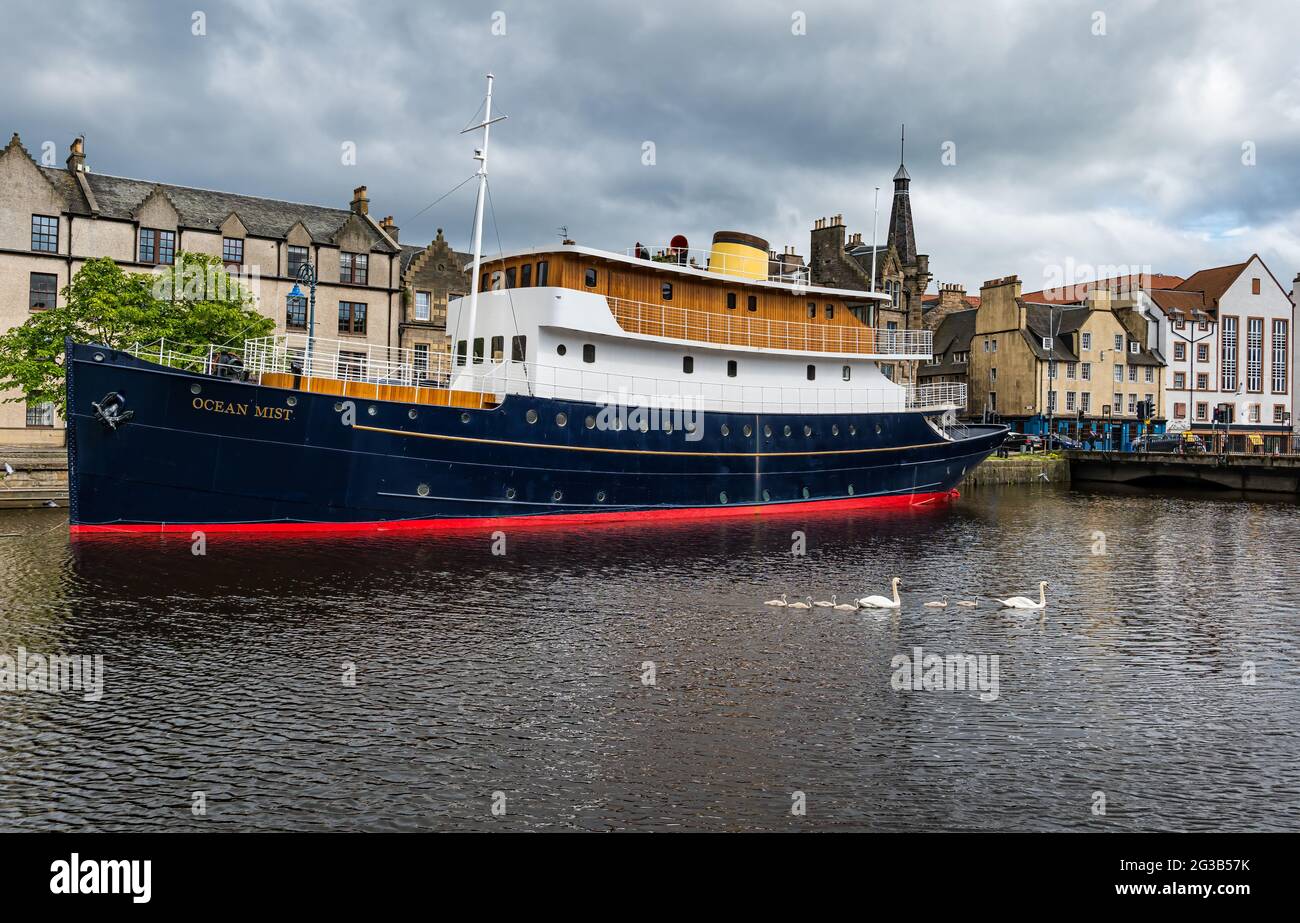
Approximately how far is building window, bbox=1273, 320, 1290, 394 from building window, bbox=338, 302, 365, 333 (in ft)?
256

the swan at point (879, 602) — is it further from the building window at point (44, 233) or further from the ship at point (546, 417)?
the building window at point (44, 233)

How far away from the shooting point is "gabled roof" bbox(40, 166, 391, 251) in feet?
144

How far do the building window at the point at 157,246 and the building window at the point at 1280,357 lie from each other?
8689 centimetres

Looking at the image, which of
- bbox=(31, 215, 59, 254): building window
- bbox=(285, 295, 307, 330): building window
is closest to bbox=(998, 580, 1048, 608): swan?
bbox=(285, 295, 307, 330): building window

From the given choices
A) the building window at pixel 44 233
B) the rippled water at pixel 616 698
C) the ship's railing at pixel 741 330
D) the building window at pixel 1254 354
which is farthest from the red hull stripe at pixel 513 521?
the building window at pixel 1254 354

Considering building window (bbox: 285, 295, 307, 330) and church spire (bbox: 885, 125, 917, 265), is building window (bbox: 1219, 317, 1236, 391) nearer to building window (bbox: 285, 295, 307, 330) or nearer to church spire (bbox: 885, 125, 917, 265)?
church spire (bbox: 885, 125, 917, 265)

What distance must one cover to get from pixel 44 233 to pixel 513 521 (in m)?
28.6

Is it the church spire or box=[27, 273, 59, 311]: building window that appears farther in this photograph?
the church spire

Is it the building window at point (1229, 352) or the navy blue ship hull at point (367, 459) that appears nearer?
the navy blue ship hull at point (367, 459)

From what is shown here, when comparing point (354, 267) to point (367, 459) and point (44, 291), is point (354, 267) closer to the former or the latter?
point (44, 291)
